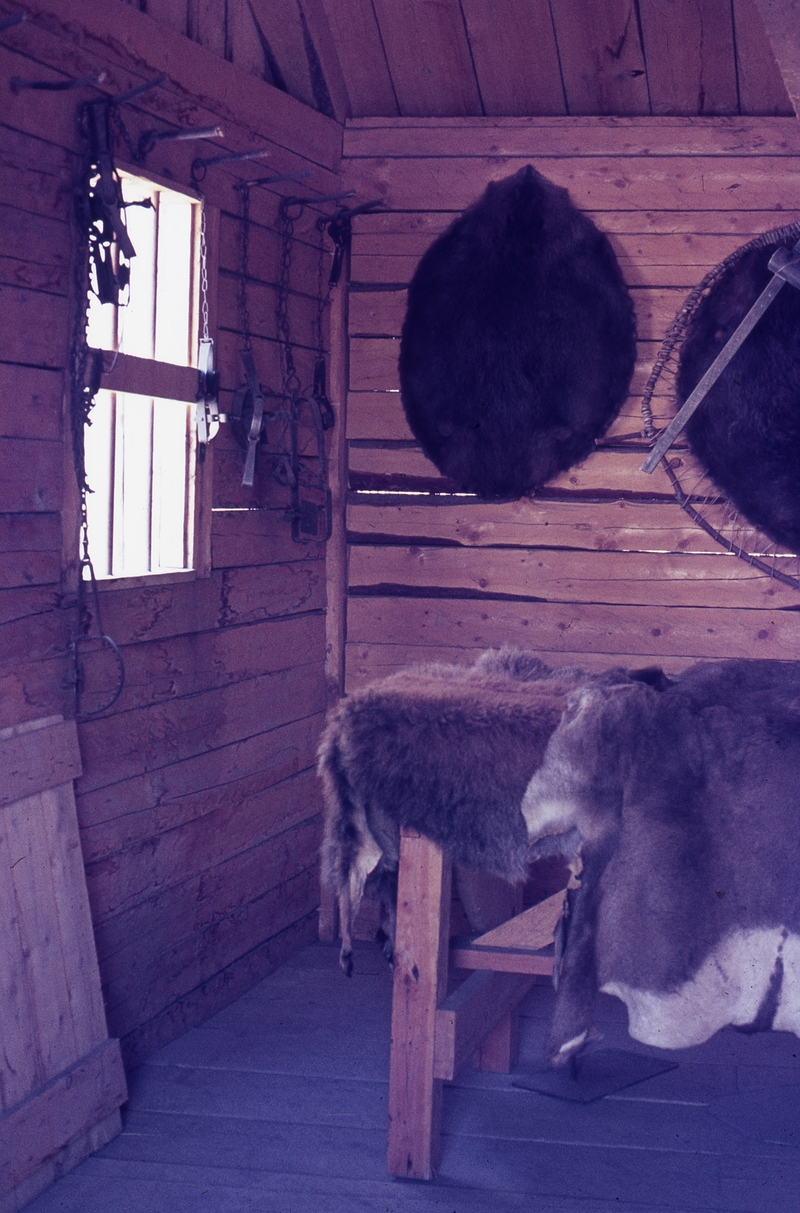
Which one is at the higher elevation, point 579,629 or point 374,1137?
point 579,629

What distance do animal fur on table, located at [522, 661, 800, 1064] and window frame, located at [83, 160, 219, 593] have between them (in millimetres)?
1339

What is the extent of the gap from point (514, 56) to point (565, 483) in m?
1.41

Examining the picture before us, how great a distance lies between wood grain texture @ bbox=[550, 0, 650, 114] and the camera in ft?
12.4

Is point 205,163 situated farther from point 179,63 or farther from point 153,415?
point 153,415

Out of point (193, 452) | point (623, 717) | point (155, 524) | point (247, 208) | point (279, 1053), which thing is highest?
point (247, 208)

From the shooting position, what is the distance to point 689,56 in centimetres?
381

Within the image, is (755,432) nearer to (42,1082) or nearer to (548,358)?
(548,358)

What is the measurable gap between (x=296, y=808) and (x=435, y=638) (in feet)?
2.49

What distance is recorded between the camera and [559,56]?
3904 millimetres

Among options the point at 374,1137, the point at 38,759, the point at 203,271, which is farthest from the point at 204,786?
the point at 203,271

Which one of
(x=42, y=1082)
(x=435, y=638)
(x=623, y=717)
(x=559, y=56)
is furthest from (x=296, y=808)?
(x=559, y=56)

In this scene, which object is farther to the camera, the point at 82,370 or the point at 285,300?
the point at 285,300

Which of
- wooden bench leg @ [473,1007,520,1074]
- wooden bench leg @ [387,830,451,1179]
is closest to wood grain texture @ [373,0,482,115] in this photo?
wooden bench leg @ [387,830,451,1179]

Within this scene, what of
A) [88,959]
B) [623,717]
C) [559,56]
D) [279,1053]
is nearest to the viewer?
[623,717]
